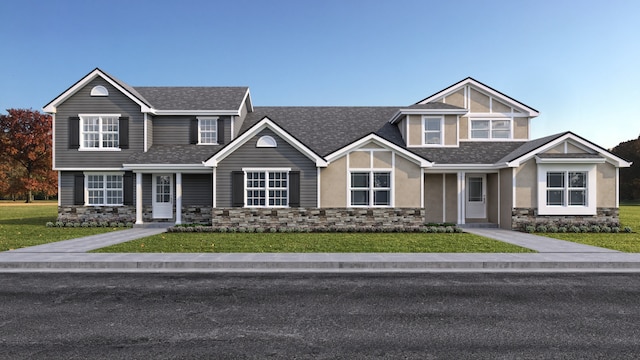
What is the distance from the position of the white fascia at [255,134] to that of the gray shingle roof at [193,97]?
155 inches

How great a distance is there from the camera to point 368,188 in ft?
55.8

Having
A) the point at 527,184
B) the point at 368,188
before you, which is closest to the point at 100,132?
the point at 368,188

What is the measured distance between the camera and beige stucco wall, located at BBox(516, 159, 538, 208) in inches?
667

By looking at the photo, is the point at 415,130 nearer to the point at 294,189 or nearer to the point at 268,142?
the point at 294,189

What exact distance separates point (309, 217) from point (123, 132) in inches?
444

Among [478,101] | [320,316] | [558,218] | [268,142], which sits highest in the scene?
[478,101]

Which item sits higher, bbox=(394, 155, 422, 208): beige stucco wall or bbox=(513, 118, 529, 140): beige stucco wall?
bbox=(513, 118, 529, 140): beige stucco wall

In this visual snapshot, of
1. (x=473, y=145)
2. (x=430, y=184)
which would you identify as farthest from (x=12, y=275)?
(x=473, y=145)

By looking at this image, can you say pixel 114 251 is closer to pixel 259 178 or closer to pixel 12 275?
pixel 12 275

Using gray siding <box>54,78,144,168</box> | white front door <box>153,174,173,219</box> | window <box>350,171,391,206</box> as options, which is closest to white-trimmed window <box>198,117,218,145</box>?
white front door <box>153,174,173,219</box>

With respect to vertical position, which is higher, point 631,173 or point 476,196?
point 631,173

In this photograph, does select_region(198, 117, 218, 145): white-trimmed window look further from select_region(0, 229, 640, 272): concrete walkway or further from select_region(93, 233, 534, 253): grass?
select_region(0, 229, 640, 272): concrete walkway

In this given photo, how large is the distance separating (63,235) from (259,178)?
8.43 m

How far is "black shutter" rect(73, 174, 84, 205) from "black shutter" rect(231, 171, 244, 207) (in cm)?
900
